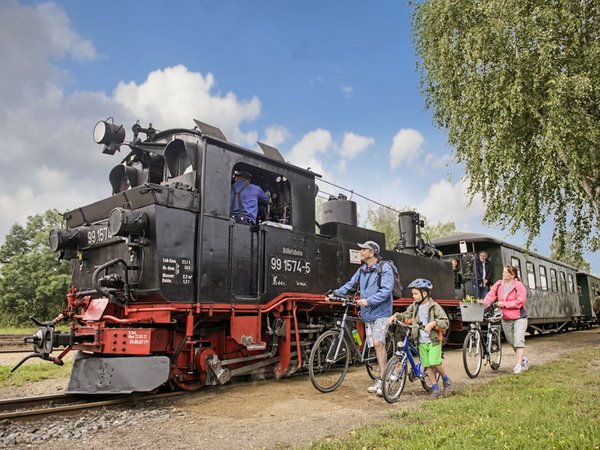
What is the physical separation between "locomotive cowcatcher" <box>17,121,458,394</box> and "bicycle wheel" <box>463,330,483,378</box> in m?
2.25

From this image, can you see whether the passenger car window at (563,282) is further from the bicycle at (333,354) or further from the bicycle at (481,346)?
the bicycle at (333,354)

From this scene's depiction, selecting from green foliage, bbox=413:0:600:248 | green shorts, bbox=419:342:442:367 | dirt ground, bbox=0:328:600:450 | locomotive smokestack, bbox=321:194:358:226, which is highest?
green foliage, bbox=413:0:600:248

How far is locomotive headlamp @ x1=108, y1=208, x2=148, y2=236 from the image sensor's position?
5734mm

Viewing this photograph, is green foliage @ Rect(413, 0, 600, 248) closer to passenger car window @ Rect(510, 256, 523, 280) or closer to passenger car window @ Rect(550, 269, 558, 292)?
passenger car window @ Rect(510, 256, 523, 280)

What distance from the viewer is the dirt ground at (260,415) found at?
166 inches

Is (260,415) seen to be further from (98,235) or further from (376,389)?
(98,235)

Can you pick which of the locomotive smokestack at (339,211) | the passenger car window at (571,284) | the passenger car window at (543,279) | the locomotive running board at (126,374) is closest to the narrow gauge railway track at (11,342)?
the locomotive running board at (126,374)

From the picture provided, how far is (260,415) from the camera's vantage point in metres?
5.16

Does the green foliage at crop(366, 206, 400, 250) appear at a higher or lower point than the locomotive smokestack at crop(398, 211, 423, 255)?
higher

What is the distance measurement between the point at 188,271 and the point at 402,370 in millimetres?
2961

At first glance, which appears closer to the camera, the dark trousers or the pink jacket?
the pink jacket

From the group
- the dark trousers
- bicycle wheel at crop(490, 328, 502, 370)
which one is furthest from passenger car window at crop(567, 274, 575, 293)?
bicycle wheel at crop(490, 328, 502, 370)

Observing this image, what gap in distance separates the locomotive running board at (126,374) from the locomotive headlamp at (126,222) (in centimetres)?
150

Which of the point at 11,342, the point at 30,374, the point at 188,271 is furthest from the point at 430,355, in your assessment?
the point at 11,342
